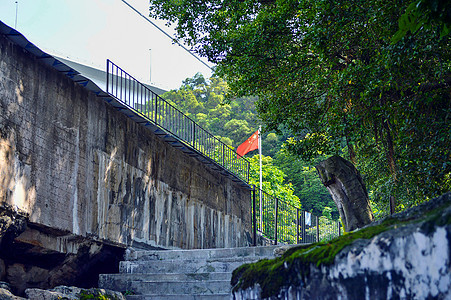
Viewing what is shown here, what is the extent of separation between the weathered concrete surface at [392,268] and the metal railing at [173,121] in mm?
7781

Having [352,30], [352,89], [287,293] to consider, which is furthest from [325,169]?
[287,293]

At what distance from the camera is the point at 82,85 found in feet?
30.9

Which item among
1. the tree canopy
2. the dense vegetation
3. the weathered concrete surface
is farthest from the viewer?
the dense vegetation

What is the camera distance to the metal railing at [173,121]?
11111 millimetres

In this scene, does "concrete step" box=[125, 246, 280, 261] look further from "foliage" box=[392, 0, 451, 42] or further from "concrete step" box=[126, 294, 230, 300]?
"foliage" box=[392, 0, 451, 42]

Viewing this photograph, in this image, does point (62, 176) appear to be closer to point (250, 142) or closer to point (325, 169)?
point (325, 169)

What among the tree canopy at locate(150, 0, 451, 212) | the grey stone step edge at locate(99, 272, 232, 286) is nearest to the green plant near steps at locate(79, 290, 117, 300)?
the grey stone step edge at locate(99, 272, 232, 286)

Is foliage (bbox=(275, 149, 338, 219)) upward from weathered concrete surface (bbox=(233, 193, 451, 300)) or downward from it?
upward

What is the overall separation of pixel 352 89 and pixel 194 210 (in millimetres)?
5871

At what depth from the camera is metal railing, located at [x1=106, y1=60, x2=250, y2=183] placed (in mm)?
11111

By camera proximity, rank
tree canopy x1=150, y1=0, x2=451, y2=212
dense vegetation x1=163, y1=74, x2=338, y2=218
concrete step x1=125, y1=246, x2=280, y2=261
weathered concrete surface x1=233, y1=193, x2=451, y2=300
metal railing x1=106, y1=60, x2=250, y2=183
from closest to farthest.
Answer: weathered concrete surface x1=233, y1=193, x2=451, y2=300
tree canopy x1=150, y1=0, x2=451, y2=212
concrete step x1=125, y1=246, x2=280, y2=261
metal railing x1=106, y1=60, x2=250, y2=183
dense vegetation x1=163, y1=74, x2=338, y2=218

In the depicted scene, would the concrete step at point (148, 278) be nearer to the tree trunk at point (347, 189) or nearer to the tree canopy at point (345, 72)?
the tree trunk at point (347, 189)

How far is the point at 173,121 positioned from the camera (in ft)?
42.8

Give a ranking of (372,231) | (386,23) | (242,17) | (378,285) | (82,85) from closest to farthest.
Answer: (378,285), (372,231), (386,23), (82,85), (242,17)
